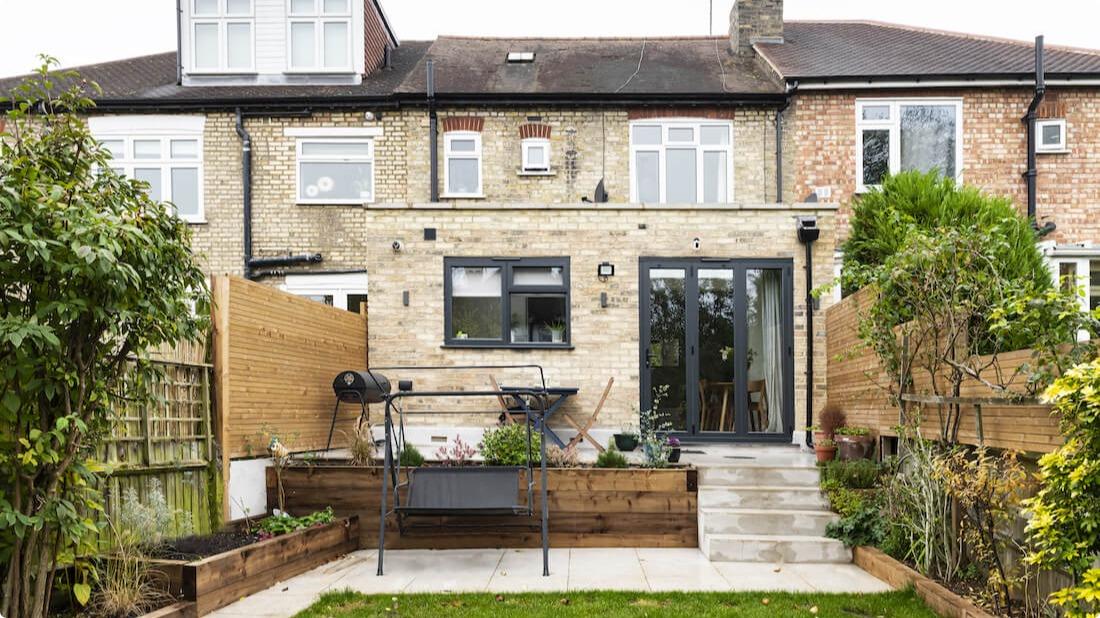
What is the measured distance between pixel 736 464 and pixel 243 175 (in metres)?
9.36

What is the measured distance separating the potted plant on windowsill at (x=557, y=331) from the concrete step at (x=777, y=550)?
11.8 ft

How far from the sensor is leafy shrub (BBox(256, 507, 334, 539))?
6.11m

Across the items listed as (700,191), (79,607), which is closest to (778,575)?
(79,607)

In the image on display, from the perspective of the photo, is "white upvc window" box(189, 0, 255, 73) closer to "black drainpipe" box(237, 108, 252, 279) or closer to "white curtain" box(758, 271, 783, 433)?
"black drainpipe" box(237, 108, 252, 279)

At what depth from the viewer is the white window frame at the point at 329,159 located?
12859mm

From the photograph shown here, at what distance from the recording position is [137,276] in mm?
3814

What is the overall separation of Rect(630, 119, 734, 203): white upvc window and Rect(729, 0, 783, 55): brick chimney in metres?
2.85

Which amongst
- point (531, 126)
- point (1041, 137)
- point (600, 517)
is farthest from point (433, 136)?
point (1041, 137)

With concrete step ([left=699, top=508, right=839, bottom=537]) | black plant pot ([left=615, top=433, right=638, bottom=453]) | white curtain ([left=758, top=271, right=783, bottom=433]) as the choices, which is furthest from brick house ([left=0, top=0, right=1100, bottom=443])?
concrete step ([left=699, top=508, right=839, bottom=537])

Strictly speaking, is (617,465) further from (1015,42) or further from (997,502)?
(1015,42)

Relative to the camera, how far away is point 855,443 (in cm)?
755

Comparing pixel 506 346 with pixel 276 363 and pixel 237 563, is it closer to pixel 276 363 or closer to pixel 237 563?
pixel 276 363

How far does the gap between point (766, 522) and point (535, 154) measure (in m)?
7.83

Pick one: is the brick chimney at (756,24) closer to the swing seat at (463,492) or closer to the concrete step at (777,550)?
the concrete step at (777,550)
